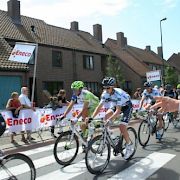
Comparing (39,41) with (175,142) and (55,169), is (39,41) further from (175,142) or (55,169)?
(55,169)

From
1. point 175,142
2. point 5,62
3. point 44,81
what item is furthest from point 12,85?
point 175,142

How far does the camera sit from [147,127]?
1046 cm

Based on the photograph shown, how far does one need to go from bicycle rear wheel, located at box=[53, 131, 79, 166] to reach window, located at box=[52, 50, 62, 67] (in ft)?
84.9

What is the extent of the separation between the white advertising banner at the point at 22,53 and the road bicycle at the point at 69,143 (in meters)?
6.79

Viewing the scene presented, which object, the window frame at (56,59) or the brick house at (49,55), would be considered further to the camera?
the window frame at (56,59)

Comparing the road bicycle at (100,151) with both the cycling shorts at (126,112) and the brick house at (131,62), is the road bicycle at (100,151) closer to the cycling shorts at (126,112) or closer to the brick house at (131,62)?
the cycling shorts at (126,112)

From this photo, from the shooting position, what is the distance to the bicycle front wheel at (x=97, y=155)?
23.1 ft

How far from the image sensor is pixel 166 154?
8.89 meters

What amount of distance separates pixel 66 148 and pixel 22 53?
7264mm

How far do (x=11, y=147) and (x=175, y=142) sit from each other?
4.97 meters

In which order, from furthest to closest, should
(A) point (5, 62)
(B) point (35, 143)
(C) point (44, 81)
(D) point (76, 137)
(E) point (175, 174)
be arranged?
(C) point (44, 81) < (A) point (5, 62) < (B) point (35, 143) < (D) point (76, 137) < (E) point (175, 174)

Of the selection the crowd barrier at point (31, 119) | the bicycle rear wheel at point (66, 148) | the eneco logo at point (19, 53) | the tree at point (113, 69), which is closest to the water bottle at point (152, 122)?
the bicycle rear wheel at point (66, 148)

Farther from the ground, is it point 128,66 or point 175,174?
point 128,66

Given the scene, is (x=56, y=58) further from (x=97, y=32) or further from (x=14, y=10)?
(x=97, y=32)
